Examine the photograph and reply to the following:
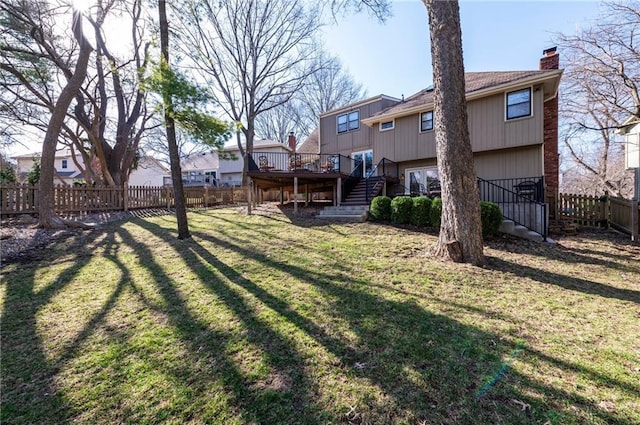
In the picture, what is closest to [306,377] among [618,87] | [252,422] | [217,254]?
[252,422]

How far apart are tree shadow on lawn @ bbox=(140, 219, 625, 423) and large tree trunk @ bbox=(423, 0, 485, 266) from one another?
243 centimetres

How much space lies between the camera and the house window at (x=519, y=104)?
10.6 meters

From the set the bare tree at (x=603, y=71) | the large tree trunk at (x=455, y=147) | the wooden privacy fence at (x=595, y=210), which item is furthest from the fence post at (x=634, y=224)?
the large tree trunk at (x=455, y=147)

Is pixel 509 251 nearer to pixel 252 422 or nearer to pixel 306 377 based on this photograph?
pixel 306 377

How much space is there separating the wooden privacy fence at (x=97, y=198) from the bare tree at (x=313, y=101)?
42.9ft

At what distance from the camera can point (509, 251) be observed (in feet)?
22.7

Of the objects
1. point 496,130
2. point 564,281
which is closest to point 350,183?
point 496,130

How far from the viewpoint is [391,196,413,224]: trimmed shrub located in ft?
30.1

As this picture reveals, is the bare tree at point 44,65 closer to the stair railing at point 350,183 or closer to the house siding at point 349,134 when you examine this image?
the stair railing at point 350,183

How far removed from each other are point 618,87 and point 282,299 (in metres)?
17.7

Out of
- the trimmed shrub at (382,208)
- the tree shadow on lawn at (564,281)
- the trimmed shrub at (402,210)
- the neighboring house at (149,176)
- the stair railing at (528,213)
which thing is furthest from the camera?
the neighboring house at (149,176)

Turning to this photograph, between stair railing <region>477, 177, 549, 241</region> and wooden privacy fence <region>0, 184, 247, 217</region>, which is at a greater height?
wooden privacy fence <region>0, 184, 247, 217</region>

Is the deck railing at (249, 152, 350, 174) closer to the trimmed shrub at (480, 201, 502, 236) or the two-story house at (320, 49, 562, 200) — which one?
the two-story house at (320, 49, 562, 200)

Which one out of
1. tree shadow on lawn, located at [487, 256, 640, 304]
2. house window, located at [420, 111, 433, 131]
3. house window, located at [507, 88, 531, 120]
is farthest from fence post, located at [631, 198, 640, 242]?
house window, located at [420, 111, 433, 131]
